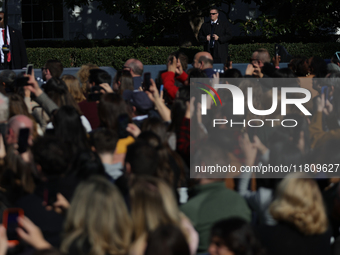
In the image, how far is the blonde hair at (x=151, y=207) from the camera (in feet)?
9.54

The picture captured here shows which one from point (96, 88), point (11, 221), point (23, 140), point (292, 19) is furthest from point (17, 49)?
point (292, 19)

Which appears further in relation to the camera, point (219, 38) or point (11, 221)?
point (219, 38)

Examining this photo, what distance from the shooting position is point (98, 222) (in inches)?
112

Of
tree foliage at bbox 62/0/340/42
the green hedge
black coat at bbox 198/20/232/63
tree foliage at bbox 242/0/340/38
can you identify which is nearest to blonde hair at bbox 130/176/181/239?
black coat at bbox 198/20/232/63

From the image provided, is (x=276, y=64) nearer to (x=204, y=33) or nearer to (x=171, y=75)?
(x=171, y=75)

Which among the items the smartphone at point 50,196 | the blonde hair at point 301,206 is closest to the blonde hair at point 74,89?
the smartphone at point 50,196

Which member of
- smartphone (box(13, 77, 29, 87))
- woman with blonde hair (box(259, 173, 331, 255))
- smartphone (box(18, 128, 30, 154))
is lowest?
woman with blonde hair (box(259, 173, 331, 255))

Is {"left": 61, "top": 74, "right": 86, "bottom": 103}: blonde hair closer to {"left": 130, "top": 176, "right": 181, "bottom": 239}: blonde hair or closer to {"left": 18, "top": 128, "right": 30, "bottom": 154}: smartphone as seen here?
{"left": 18, "top": 128, "right": 30, "bottom": 154}: smartphone

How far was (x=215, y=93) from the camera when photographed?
629 cm

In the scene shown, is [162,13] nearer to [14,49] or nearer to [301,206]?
[14,49]

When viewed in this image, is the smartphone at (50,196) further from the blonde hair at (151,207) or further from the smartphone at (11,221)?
the blonde hair at (151,207)

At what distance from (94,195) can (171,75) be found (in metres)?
4.23

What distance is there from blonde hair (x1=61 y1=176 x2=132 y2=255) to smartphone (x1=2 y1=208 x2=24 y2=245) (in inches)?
11.9

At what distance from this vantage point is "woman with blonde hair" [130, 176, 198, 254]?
291 cm
